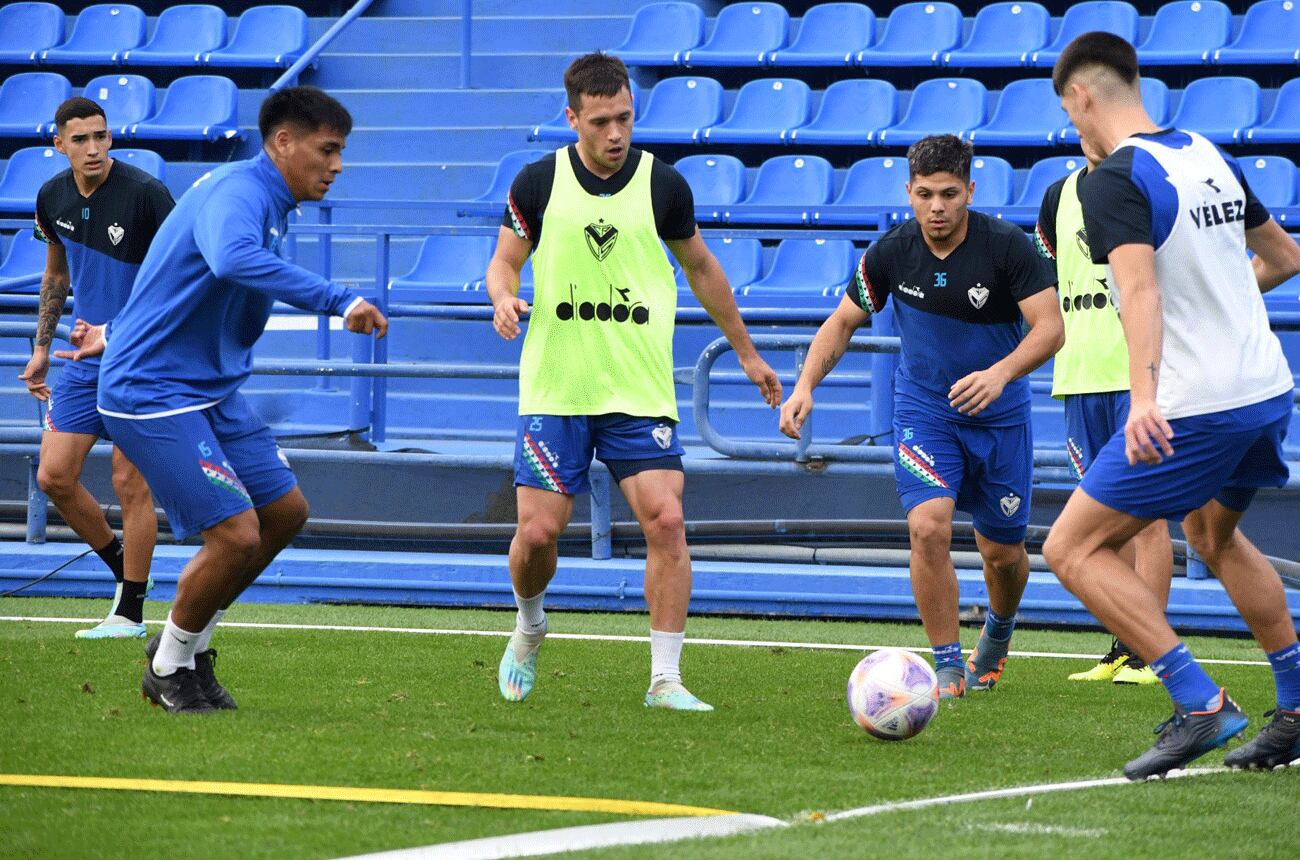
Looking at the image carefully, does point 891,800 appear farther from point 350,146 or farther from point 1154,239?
point 350,146

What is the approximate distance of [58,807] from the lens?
4000 mm

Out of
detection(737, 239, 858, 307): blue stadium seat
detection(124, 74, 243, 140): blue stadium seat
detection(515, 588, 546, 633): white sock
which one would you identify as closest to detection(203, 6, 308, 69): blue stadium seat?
detection(124, 74, 243, 140): blue stadium seat

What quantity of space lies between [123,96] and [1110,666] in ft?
38.4

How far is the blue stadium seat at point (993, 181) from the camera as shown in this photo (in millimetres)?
13188

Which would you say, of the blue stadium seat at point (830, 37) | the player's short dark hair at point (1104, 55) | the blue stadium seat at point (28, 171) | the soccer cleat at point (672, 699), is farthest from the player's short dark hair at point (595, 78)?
the blue stadium seat at point (28, 171)

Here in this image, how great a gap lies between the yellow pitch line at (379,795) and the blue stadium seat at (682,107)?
10.8 m

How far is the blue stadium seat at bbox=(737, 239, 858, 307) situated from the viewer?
12.5 metres

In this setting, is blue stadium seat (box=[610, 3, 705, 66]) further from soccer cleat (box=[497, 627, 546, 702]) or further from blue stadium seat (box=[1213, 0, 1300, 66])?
soccer cleat (box=[497, 627, 546, 702])

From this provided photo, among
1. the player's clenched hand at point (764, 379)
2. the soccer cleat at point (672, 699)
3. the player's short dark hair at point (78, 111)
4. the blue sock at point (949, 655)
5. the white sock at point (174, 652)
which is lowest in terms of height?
the soccer cleat at point (672, 699)

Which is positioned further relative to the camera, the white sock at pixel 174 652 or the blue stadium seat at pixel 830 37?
the blue stadium seat at pixel 830 37

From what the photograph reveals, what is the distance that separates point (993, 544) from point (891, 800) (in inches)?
96.3

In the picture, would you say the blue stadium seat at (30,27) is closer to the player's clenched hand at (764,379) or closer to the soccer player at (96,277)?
the soccer player at (96,277)

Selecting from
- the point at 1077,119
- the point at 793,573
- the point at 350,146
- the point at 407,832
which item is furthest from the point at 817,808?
the point at 350,146

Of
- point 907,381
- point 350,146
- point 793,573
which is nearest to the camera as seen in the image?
point 907,381
